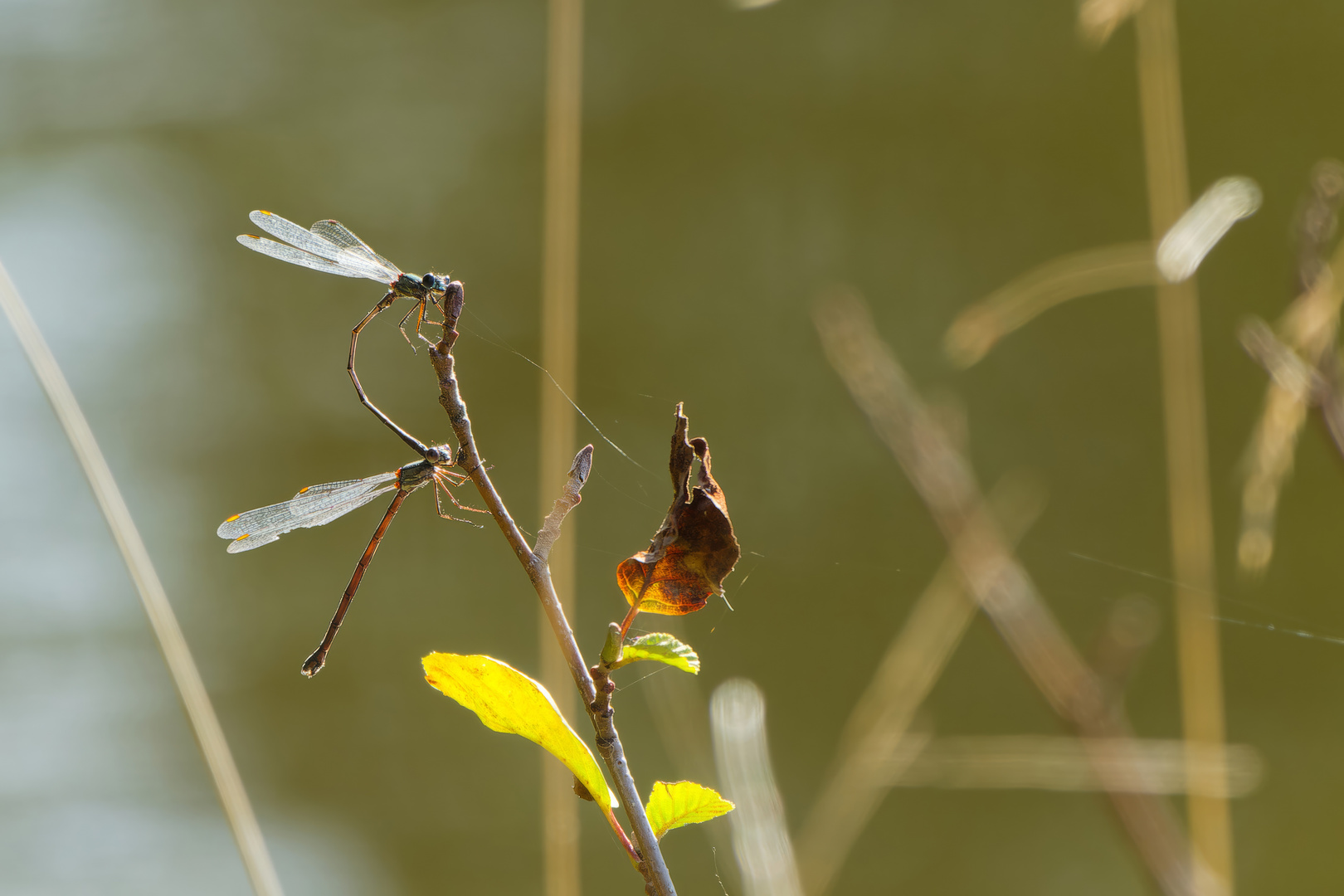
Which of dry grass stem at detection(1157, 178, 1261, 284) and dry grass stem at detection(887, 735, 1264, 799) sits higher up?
dry grass stem at detection(1157, 178, 1261, 284)

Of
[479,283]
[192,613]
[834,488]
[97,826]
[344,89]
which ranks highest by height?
[344,89]

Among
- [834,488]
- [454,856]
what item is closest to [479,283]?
[834,488]

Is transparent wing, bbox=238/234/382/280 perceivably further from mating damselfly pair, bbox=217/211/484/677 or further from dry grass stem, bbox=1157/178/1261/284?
dry grass stem, bbox=1157/178/1261/284

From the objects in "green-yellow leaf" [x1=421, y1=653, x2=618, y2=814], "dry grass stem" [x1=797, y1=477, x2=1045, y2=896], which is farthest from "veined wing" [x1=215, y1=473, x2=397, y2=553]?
"dry grass stem" [x1=797, y1=477, x2=1045, y2=896]

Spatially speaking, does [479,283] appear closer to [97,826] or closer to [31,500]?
[31,500]

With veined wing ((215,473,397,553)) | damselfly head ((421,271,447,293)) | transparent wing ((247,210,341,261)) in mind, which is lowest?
veined wing ((215,473,397,553))

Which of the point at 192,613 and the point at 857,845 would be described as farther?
the point at 192,613

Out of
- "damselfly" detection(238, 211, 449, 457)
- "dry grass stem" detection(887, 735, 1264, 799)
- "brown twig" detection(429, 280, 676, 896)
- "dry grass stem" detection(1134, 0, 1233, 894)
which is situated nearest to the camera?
"brown twig" detection(429, 280, 676, 896)
